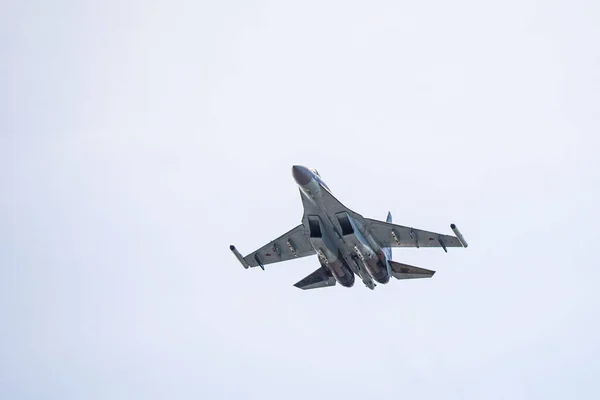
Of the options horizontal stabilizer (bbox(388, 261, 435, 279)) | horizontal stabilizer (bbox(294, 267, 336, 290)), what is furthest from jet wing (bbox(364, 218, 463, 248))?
horizontal stabilizer (bbox(294, 267, 336, 290))

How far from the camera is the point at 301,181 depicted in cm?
6091

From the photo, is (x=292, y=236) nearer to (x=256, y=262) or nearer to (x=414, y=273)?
(x=256, y=262)

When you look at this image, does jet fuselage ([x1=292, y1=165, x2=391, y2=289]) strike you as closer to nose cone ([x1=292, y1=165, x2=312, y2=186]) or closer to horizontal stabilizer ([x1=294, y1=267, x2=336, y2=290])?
nose cone ([x1=292, y1=165, x2=312, y2=186])

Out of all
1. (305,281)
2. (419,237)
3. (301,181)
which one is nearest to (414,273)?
(419,237)

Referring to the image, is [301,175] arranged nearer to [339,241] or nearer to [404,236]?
[339,241]

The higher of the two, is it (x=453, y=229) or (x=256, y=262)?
(x=256, y=262)

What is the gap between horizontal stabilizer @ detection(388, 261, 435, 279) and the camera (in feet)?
219

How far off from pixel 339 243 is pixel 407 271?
5855 mm

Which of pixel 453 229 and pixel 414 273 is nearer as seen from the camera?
pixel 453 229

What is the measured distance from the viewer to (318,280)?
67.4 metres

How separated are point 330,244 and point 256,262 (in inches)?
281

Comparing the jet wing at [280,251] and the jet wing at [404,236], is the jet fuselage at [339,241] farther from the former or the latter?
the jet wing at [280,251]

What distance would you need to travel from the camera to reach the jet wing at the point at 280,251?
68.2 metres

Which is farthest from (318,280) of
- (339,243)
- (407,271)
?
(407,271)
